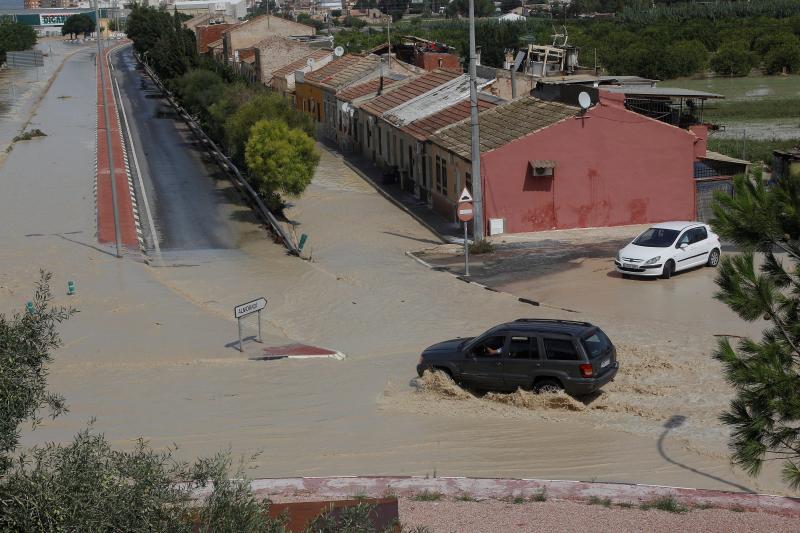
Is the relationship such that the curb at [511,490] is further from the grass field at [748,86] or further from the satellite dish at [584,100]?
the grass field at [748,86]

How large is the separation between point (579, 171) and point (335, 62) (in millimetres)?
31315

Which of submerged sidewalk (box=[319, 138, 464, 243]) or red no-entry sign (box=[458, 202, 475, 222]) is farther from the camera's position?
submerged sidewalk (box=[319, 138, 464, 243])

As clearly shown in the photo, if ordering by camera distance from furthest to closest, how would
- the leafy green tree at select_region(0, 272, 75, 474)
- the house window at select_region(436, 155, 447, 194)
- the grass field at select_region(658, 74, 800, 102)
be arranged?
1. the grass field at select_region(658, 74, 800, 102)
2. the house window at select_region(436, 155, 447, 194)
3. the leafy green tree at select_region(0, 272, 75, 474)

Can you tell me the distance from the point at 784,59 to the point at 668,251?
83749 millimetres

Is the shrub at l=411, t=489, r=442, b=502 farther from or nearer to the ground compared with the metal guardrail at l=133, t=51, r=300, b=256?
farther from the ground

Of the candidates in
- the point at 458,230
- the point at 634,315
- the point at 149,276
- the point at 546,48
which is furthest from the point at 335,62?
the point at 634,315

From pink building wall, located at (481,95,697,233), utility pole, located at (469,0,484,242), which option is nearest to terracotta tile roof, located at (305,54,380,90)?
pink building wall, located at (481,95,697,233)

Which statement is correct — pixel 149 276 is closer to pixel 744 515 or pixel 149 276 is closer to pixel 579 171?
pixel 579 171

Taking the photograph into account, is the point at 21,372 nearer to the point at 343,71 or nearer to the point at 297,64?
the point at 343,71

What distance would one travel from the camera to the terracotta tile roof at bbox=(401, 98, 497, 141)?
41.7m

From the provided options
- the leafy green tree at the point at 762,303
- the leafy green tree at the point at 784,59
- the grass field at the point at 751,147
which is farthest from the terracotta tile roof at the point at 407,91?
the leafy green tree at the point at 784,59

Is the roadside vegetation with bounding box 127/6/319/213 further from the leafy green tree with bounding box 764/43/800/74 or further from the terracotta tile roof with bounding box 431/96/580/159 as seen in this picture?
the leafy green tree with bounding box 764/43/800/74

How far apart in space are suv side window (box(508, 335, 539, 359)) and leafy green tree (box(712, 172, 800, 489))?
6697 millimetres

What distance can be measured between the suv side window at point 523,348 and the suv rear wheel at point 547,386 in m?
0.43
